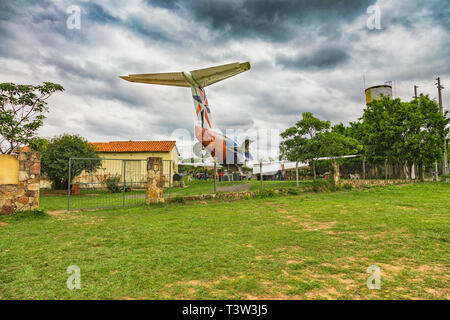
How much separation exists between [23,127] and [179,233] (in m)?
9.99

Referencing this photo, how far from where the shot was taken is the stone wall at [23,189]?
767cm

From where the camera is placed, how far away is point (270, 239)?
15.6 feet

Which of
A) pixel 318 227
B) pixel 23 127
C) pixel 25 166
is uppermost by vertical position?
pixel 23 127

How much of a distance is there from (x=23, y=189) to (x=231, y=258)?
796cm

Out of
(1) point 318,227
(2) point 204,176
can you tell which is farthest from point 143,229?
(2) point 204,176

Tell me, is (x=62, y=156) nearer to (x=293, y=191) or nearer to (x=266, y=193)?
(x=266, y=193)

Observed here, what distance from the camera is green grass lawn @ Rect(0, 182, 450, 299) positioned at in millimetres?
2666

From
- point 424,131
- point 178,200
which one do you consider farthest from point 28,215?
point 424,131

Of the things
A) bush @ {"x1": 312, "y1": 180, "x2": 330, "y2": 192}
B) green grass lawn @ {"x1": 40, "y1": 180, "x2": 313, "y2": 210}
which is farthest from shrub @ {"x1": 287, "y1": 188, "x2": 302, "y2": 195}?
bush @ {"x1": 312, "y1": 180, "x2": 330, "y2": 192}

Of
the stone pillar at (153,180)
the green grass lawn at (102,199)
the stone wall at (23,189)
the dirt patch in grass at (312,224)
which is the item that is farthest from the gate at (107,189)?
the dirt patch in grass at (312,224)

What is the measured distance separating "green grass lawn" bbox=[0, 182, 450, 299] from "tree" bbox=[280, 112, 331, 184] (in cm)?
948

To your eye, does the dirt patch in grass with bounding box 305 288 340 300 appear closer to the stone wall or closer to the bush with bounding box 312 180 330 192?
the stone wall

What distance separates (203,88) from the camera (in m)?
15.5

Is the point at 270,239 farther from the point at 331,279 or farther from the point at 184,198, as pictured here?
the point at 184,198
